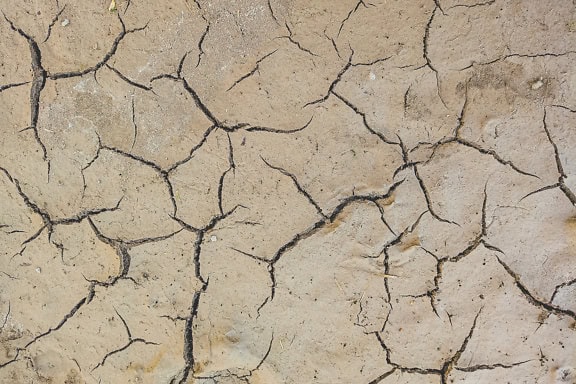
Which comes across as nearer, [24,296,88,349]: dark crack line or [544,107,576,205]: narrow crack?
[544,107,576,205]: narrow crack

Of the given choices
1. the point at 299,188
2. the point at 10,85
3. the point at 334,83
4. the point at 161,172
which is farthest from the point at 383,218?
the point at 10,85

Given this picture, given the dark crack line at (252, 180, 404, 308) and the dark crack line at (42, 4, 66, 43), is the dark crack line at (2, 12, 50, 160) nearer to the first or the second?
the dark crack line at (42, 4, 66, 43)

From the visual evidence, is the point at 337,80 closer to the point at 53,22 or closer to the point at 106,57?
the point at 106,57

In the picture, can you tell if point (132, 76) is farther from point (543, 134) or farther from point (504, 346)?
point (504, 346)

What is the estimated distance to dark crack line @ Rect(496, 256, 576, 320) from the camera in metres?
3.08

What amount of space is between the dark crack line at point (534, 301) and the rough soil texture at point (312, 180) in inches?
0.6

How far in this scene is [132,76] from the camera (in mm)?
3119

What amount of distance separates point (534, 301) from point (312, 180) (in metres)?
1.35

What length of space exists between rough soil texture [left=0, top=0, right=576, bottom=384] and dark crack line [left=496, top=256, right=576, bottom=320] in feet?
0.05

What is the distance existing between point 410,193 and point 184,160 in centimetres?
122

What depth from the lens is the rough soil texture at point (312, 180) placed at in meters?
3.07

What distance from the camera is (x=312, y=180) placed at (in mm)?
3094

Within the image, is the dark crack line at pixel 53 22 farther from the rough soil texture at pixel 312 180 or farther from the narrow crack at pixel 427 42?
the narrow crack at pixel 427 42

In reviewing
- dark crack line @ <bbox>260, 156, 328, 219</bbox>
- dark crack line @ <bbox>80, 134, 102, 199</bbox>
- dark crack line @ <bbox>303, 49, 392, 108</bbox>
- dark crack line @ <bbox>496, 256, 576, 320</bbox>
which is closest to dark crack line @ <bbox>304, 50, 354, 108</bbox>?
dark crack line @ <bbox>303, 49, 392, 108</bbox>
